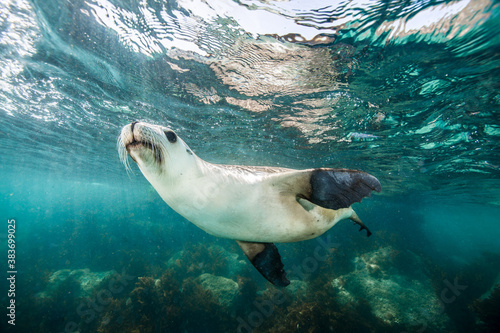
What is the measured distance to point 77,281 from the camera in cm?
1224

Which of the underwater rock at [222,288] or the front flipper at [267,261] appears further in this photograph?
the underwater rock at [222,288]

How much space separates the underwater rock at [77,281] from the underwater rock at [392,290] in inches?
508

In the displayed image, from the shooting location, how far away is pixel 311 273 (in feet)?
41.1

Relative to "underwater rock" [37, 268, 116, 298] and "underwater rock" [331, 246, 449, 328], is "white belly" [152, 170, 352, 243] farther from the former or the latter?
"underwater rock" [37, 268, 116, 298]

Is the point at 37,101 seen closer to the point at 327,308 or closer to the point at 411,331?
the point at 327,308

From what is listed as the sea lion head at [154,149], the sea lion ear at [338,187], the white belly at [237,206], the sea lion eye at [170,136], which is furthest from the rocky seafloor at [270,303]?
the sea lion eye at [170,136]

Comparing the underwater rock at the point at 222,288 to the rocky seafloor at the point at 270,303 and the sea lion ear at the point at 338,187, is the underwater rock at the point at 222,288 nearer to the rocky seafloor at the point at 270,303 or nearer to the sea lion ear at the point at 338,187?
the rocky seafloor at the point at 270,303

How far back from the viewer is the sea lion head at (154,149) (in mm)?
1914

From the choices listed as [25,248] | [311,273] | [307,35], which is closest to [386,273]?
[311,273]

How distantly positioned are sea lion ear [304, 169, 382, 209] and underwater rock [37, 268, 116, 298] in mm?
14038

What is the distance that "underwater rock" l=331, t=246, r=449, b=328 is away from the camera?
28.5ft

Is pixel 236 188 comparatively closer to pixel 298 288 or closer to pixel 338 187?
pixel 338 187

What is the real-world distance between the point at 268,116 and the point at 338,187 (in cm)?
685

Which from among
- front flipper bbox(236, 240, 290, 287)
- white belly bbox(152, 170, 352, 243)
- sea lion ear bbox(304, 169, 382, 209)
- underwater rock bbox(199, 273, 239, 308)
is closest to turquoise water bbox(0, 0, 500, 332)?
underwater rock bbox(199, 273, 239, 308)
